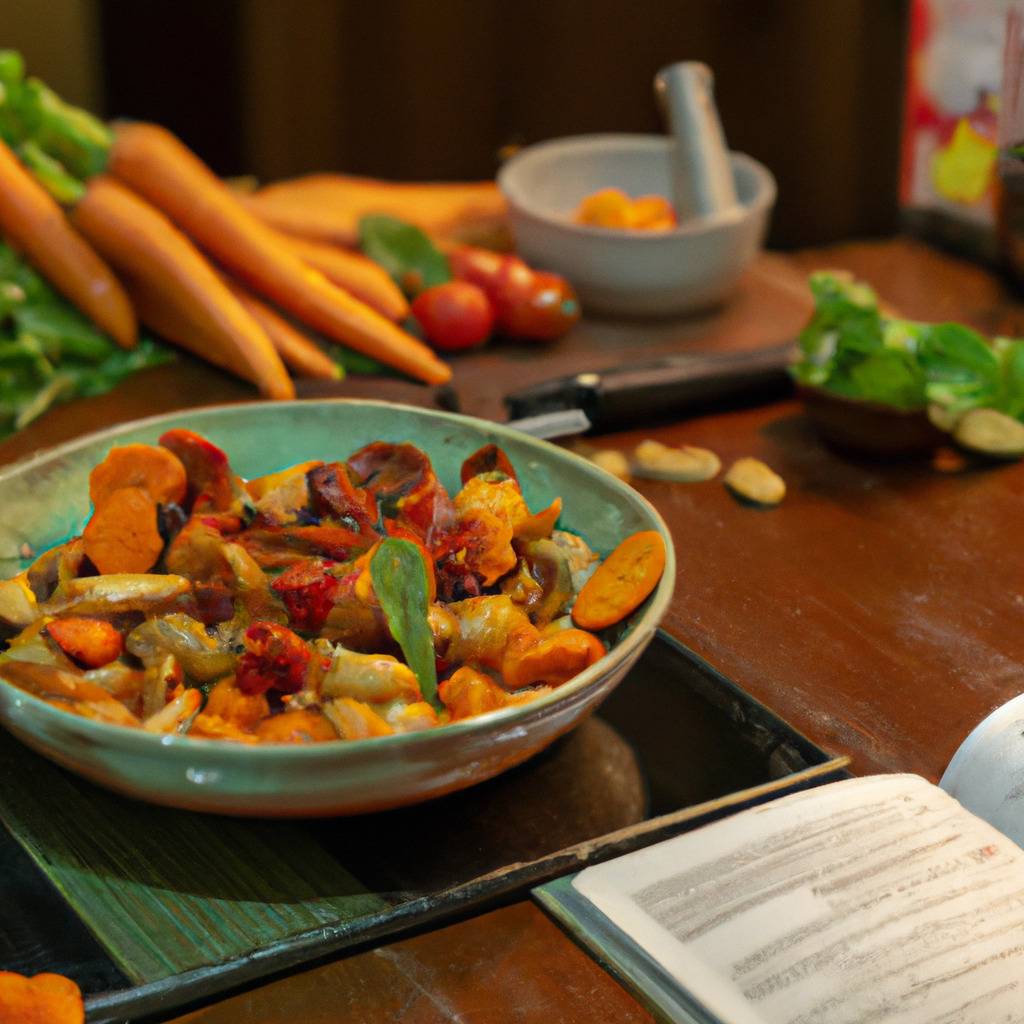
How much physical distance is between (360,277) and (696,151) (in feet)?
1.66

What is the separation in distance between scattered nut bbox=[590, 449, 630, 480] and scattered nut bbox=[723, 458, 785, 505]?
0.34 ft

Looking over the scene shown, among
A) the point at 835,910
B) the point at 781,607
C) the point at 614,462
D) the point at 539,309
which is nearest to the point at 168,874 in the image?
the point at 835,910

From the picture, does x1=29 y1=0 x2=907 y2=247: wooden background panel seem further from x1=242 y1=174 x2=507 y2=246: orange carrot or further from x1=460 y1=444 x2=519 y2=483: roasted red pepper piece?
x1=460 y1=444 x2=519 y2=483: roasted red pepper piece

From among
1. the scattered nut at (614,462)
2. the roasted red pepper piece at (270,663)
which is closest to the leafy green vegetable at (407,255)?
the scattered nut at (614,462)

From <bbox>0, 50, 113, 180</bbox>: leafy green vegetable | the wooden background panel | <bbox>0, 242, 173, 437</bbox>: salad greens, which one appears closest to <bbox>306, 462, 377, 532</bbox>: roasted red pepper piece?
<bbox>0, 242, 173, 437</bbox>: salad greens

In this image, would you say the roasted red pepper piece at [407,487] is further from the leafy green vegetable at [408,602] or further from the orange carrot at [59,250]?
the orange carrot at [59,250]

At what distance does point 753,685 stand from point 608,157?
4.14 feet

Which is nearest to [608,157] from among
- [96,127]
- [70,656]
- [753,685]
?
[96,127]

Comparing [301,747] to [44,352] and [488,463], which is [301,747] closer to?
[488,463]

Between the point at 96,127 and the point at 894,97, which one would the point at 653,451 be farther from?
the point at 894,97

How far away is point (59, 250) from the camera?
1.69 metres

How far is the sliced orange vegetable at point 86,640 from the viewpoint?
32.9 inches

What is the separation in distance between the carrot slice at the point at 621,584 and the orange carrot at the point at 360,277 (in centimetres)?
90

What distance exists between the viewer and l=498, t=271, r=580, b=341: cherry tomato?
174 centimetres
